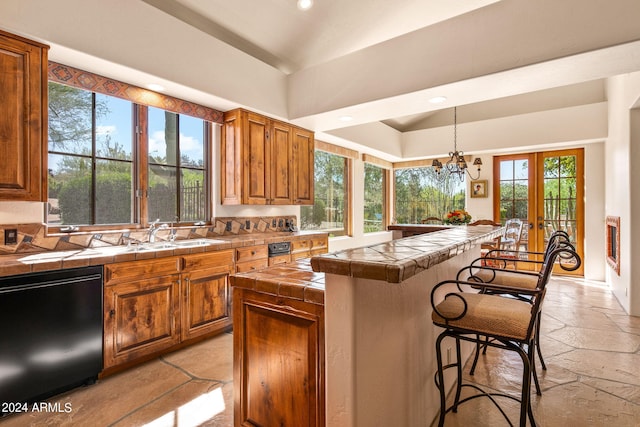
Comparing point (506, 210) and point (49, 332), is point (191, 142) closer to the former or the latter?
point (49, 332)

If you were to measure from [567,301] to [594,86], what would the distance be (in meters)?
3.57

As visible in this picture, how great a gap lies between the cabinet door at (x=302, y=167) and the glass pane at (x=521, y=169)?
416 centimetres

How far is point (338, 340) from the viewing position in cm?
113

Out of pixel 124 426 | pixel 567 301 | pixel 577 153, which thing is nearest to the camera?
pixel 124 426

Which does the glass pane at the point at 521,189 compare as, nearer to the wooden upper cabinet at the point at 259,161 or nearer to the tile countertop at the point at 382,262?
the wooden upper cabinet at the point at 259,161

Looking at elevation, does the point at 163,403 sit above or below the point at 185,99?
below

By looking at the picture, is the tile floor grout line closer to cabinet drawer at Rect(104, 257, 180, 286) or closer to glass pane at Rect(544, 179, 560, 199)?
cabinet drawer at Rect(104, 257, 180, 286)

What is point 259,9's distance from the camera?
2.96 m

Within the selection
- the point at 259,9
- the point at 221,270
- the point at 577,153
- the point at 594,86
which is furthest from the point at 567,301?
the point at 259,9

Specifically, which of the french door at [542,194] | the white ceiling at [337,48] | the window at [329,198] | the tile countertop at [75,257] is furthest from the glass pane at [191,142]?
the french door at [542,194]

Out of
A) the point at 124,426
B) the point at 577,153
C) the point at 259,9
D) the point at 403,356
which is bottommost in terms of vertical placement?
the point at 124,426

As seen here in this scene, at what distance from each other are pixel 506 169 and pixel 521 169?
0.25m

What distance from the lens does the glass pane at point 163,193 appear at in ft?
10.3

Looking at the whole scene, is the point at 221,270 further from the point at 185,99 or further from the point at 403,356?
the point at 403,356
